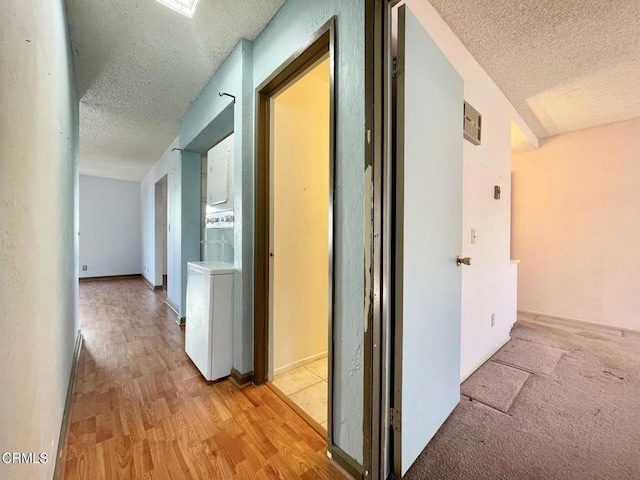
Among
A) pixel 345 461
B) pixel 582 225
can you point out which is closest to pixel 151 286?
pixel 345 461

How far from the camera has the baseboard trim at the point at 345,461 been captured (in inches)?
45.6

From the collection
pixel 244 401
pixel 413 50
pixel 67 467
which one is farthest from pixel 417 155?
pixel 67 467

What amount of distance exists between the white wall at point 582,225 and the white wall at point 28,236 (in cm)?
492

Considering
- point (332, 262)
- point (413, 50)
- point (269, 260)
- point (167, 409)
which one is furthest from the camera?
point (269, 260)

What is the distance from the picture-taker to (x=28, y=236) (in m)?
0.84

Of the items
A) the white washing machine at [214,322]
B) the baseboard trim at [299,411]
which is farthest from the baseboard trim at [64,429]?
the baseboard trim at [299,411]

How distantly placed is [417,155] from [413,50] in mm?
465

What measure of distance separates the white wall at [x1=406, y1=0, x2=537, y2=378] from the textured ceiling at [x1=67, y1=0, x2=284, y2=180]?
49.5 inches

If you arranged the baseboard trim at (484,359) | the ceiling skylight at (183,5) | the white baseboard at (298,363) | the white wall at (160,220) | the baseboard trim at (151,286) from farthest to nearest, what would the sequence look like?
the baseboard trim at (151,286)
the white wall at (160,220)
the white baseboard at (298,363)
the baseboard trim at (484,359)
the ceiling skylight at (183,5)

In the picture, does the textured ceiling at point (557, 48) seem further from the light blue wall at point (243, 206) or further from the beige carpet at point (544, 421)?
the beige carpet at point (544, 421)

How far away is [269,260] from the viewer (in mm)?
1917

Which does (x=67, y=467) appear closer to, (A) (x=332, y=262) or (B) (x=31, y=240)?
(B) (x=31, y=240)

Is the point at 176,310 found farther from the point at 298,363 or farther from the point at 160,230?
the point at 160,230

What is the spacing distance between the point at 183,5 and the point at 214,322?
2.07 metres
